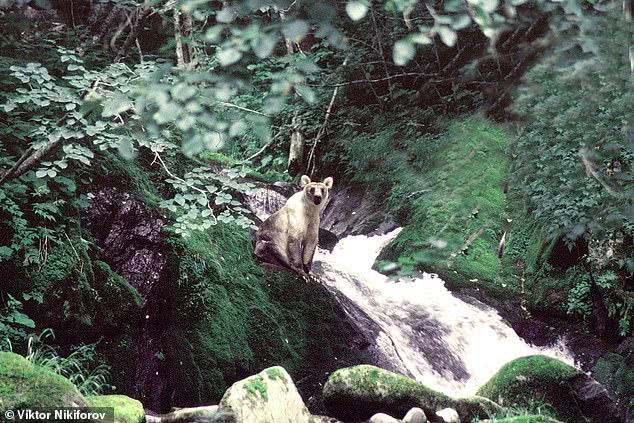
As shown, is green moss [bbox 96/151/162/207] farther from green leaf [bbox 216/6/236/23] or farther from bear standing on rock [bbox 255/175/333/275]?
green leaf [bbox 216/6/236/23]

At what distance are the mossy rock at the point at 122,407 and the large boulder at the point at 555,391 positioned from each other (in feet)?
12.2

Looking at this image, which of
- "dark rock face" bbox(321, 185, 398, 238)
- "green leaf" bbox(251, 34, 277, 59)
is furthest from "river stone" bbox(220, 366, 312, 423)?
"dark rock face" bbox(321, 185, 398, 238)

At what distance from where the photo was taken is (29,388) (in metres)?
3.10

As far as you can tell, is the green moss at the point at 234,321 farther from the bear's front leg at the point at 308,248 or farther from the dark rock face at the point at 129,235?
the bear's front leg at the point at 308,248

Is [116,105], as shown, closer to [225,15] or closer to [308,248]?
[225,15]

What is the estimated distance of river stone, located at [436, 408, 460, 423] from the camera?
5207 millimetres

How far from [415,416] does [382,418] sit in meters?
0.29

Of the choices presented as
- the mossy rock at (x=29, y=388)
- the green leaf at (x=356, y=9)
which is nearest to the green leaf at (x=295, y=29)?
the green leaf at (x=356, y=9)

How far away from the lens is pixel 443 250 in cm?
268

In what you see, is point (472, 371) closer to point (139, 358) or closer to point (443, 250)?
point (139, 358)

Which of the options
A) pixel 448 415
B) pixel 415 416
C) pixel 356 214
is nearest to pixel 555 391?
pixel 448 415

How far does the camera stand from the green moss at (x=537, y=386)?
5.76 m

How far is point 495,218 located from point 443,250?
8354 mm

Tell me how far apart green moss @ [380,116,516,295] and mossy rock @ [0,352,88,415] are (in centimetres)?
655
